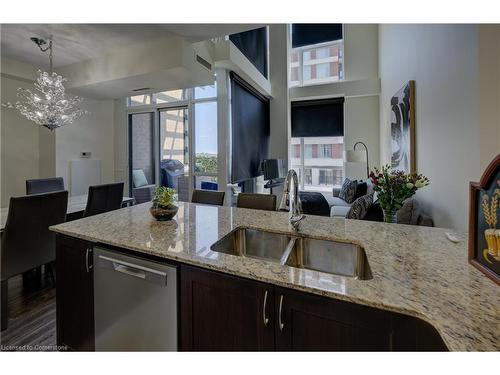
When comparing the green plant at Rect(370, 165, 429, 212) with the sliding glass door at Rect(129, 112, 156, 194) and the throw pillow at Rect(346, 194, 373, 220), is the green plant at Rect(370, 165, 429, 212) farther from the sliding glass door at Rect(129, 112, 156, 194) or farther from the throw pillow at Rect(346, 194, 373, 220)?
the sliding glass door at Rect(129, 112, 156, 194)

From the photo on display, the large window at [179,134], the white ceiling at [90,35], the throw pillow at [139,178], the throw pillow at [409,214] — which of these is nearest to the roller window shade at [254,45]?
the large window at [179,134]

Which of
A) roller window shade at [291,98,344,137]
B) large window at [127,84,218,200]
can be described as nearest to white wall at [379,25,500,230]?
roller window shade at [291,98,344,137]

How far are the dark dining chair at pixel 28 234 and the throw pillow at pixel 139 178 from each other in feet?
9.96

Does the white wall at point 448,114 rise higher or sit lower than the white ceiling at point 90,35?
lower

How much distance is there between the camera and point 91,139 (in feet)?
15.9

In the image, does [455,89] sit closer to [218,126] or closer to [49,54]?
[218,126]

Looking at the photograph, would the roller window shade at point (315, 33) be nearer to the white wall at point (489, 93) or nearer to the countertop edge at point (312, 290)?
the white wall at point (489, 93)

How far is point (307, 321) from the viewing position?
867 millimetres

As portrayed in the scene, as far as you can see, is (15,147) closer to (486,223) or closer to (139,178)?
(139,178)

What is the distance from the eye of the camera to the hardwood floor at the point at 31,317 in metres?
1.71

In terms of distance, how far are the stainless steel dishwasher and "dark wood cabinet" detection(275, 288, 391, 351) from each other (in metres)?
0.52

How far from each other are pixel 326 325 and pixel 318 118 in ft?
20.2

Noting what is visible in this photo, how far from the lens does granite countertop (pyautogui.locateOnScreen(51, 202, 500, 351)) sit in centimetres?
69

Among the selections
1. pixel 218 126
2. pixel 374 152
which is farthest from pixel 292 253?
pixel 374 152
